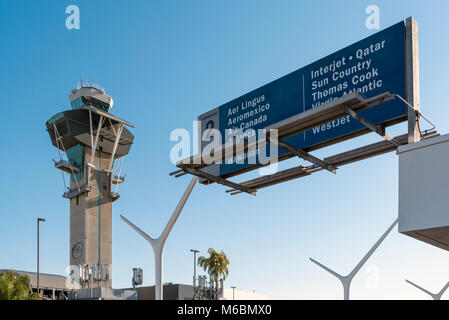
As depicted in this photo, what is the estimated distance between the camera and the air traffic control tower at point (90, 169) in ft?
286

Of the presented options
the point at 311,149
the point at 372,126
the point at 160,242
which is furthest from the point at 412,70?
the point at 160,242

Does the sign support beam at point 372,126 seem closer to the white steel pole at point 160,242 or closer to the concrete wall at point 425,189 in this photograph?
the concrete wall at point 425,189

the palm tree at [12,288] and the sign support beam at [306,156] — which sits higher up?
the sign support beam at [306,156]

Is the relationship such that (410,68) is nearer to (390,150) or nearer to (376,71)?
(376,71)

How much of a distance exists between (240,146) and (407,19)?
599 cm

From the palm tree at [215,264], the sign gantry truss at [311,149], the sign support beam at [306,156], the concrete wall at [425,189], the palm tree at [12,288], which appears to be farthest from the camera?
the palm tree at [215,264]

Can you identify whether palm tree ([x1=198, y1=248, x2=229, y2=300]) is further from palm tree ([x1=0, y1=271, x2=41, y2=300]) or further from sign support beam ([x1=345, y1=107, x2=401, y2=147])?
sign support beam ([x1=345, y1=107, x2=401, y2=147])

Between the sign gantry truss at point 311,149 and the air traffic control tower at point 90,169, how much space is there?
6549 centimetres

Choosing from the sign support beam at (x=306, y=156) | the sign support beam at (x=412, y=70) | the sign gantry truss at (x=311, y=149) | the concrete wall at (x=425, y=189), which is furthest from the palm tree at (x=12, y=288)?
the concrete wall at (x=425, y=189)

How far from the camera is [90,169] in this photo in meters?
91.6

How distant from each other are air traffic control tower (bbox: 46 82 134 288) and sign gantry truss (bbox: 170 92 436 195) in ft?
215

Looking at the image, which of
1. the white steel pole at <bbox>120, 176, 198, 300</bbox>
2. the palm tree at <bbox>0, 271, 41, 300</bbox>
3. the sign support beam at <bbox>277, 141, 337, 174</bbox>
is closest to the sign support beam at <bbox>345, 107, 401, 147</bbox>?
the sign support beam at <bbox>277, 141, 337, 174</bbox>
